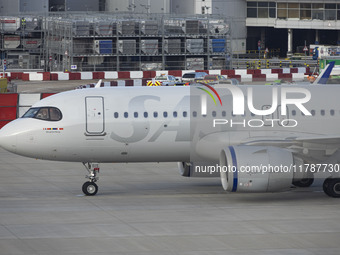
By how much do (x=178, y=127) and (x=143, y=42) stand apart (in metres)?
57.9

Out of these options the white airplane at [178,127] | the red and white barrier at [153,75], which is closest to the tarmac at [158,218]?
the white airplane at [178,127]

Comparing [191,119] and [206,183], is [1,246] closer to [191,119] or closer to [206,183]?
[191,119]

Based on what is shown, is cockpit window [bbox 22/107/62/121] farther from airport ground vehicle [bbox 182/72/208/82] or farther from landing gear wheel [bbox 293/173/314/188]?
airport ground vehicle [bbox 182/72/208/82]

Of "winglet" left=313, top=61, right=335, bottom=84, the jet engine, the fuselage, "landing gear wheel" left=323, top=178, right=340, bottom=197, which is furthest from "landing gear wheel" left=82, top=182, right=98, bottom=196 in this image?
"winglet" left=313, top=61, right=335, bottom=84

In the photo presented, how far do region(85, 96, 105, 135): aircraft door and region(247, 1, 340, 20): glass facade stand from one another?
81.4 metres

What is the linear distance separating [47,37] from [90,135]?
67.9 meters

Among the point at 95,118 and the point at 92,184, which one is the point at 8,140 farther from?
the point at 92,184

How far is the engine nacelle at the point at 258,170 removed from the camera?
25.6 metres

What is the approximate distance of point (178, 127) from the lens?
89.2ft

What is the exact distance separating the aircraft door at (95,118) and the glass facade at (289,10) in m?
81.4

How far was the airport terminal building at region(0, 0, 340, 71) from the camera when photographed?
84.4 m

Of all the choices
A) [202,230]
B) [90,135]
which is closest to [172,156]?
[90,135]

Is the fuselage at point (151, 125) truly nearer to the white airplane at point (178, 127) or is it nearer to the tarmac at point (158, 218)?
the white airplane at point (178, 127)

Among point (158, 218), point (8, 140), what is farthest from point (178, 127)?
point (8, 140)
